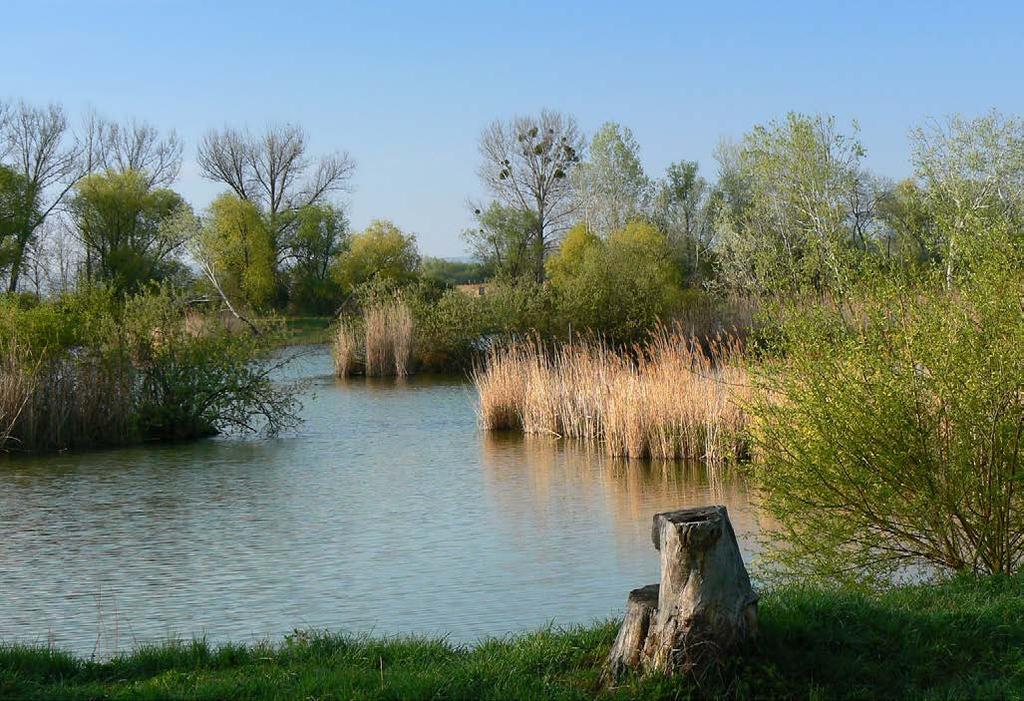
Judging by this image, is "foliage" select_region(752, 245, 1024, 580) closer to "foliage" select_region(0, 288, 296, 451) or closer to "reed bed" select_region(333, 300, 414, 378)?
"foliage" select_region(0, 288, 296, 451)

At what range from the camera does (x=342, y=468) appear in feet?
57.9

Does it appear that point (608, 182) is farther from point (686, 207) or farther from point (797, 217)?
point (797, 217)

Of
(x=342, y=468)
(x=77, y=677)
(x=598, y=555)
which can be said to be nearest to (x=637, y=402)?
(x=342, y=468)

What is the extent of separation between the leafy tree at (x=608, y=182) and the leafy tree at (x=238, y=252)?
1539 cm

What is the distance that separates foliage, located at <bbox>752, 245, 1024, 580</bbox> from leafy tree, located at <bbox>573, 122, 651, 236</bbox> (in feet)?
174

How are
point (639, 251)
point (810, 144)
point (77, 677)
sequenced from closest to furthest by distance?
point (77, 677)
point (810, 144)
point (639, 251)

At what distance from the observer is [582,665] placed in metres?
6.05

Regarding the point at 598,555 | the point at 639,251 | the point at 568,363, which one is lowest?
the point at 598,555

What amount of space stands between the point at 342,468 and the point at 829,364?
10.1m

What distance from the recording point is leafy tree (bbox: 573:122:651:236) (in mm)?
61750

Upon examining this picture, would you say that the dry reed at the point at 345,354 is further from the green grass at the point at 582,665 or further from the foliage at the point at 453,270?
the green grass at the point at 582,665

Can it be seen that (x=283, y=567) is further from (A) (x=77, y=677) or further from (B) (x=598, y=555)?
(A) (x=77, y=677)

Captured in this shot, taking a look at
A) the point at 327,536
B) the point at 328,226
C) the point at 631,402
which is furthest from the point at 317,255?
the point at 327,536

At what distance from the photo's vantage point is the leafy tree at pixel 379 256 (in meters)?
58.1
